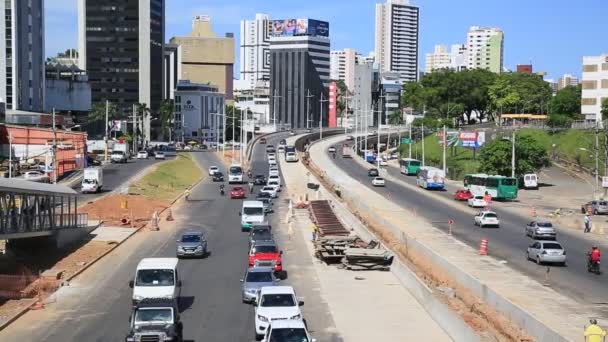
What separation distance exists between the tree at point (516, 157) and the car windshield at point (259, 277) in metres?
71.8

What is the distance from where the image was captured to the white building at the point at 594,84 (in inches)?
5089

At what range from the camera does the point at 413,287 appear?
33.9 meters

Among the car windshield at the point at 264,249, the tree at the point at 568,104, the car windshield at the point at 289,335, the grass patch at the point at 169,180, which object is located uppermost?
the tree at the point at 568,104

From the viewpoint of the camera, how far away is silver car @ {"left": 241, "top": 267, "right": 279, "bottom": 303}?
102 feet

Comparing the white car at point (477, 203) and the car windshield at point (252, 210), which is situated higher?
the car windshield at point (252, 210)

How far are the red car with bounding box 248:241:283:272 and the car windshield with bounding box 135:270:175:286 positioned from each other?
710 cm

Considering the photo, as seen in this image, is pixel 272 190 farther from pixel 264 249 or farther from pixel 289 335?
pixel 289 335

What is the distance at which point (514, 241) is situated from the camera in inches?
2087

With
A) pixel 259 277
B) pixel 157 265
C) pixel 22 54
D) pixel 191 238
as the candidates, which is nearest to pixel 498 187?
pixel 191 238

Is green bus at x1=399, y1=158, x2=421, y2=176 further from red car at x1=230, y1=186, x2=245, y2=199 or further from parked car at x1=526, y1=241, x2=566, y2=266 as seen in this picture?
parked car at x1=526, y1=241, x2=566, y2=266

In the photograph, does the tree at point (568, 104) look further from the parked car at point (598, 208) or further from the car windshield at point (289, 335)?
the car windshield at point (289, 335)

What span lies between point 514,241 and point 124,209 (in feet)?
106

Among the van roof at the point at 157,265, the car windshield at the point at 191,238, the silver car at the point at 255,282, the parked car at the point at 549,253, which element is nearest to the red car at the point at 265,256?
the silver car at the point at 255,282

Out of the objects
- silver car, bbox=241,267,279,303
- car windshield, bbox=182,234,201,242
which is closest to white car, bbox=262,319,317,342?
silver car, bbox=241,267,279,303
